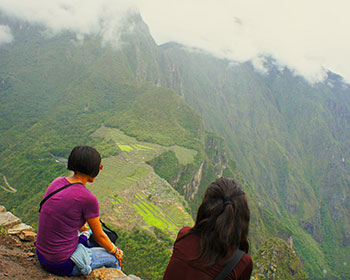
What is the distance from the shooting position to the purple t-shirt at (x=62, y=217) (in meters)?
4.22

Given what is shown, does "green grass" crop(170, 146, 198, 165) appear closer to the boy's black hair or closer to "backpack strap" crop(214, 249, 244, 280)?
the boy's black hair

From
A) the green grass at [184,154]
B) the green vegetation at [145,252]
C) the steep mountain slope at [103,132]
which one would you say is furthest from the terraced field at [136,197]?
the green grass at [184,154]

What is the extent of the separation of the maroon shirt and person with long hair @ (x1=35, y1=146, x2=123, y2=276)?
5.97ft

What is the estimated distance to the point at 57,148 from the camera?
6131cm

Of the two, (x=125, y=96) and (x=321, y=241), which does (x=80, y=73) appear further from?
(x=321, y=241)

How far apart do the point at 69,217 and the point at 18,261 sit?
1956 mm

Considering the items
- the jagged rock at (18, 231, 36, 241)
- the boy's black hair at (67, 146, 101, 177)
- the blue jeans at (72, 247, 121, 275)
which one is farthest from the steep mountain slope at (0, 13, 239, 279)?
the boy's black hair at (67, 146, 101, 177)

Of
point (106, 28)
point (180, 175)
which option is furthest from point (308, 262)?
point (106, 28)

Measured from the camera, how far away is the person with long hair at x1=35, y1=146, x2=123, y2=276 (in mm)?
4242

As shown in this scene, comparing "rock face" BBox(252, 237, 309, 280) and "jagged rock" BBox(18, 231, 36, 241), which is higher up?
"jagged rock" BBox(18, 231, 36, 241)

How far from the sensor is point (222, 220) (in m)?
3.21

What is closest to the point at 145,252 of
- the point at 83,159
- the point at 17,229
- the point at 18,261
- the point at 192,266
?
the point at 17,229

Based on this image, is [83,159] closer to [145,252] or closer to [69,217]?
[69,217]

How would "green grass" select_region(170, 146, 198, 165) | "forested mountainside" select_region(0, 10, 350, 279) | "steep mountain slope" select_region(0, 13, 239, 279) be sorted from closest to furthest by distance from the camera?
1. "steep mountain slope" select_region(0, 13, 239, 279)
2. "forested mountainside" select_region(0, 10, 350, 279)
3. "green grass" select_region(170, 146, 198, 165)
